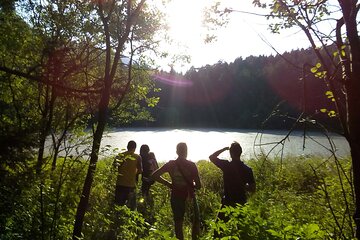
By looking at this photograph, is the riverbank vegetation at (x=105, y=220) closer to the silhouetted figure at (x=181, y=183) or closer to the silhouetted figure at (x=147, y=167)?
the silhouetted figure at (x=181, y=183)

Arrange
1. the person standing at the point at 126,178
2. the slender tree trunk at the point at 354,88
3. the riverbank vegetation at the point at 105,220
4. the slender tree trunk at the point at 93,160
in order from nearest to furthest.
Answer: the slender tree trunk at the point at 354,88 → the riverbank vegetation at the point at 105,220 → the slender tree trunk at the point at 93,160 → the person standing at the point at 126,178

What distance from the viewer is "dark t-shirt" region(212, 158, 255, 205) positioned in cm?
528

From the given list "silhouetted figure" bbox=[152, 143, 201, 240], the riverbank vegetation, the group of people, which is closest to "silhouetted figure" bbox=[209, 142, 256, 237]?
the group of people

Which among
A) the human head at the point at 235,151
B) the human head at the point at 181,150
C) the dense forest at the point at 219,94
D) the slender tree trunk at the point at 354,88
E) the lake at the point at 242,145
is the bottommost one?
the lake at the point at 242,145

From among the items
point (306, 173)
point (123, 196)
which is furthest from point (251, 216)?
point (306, 173)

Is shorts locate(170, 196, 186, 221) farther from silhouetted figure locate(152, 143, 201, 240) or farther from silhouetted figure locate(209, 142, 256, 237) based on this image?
silhouetted figure locate(209, 142, 256, 237)

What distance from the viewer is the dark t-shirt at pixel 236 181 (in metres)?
5.28

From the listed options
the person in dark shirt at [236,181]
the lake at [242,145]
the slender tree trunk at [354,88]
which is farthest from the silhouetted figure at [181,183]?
the slender tree trunk at [354,88]

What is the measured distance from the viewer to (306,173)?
12734 mm

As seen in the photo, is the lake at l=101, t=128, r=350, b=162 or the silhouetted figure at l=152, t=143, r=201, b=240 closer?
the silhouetted figure at l=152, t=143, r=201, b=240

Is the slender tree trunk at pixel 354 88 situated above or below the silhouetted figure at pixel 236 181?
above

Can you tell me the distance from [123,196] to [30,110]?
2.83 meters

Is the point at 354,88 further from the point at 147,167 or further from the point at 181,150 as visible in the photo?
the point at 147,167

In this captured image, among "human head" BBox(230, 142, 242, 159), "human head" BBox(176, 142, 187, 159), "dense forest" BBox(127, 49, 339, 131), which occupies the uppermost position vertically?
"dense forest" BBox(127, 49, 339, 131)
